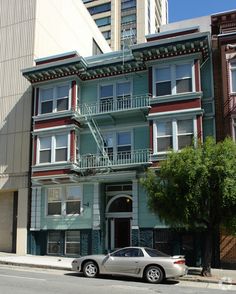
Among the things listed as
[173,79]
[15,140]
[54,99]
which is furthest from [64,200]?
[173,79]

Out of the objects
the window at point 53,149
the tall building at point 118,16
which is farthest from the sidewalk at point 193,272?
the tall building at point 118,16

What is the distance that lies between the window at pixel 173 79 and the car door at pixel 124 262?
35.0 feet

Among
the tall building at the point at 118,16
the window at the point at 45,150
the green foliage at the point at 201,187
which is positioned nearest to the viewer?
the green foliage at the point at 201,187

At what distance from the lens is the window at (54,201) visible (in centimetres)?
2666

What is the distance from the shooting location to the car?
1605 centimetres

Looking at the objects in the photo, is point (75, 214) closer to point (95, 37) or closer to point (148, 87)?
point (148, 87)

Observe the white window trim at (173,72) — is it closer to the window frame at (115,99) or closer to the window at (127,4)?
the window frame at (115,99)

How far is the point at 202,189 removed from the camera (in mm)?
17750

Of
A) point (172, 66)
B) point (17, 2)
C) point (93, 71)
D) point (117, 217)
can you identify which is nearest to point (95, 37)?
point (17, 2)

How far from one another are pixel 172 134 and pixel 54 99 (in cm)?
820

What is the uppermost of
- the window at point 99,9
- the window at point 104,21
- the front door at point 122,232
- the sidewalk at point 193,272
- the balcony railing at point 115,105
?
the window at point 99,9

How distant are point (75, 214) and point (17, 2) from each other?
16351 mm

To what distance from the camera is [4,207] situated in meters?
29.9

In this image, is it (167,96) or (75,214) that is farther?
(75,214)
